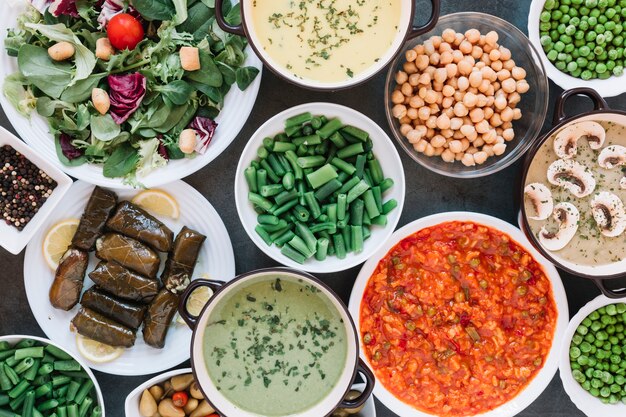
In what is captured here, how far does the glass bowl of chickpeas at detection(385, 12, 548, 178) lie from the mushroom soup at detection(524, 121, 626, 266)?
17 cm

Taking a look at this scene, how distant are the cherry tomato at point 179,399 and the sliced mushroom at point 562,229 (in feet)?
6.23

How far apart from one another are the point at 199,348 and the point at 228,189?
837mm

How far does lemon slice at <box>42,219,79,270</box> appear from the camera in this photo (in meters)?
3.15

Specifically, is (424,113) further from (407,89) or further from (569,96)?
(569,96)

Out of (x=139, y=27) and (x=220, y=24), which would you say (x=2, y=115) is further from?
(x=220, y=24)

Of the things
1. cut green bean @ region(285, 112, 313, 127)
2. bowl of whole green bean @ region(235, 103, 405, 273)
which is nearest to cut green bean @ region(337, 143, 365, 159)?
bowl of whole green bean @ region(235, 103, 405, 273)

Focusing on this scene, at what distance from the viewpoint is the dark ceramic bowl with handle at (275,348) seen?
114 inches

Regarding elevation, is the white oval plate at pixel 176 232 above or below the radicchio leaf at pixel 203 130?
below

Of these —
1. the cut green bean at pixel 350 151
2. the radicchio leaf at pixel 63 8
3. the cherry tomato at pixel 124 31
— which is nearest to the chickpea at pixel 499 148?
the cut green bean at pixel 350 151

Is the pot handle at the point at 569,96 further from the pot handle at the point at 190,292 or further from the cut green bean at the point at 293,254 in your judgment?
the pot handle at the point at 190,292

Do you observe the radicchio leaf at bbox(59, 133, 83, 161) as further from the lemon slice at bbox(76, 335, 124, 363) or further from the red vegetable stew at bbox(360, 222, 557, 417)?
the red vegetable stew at bbox(360, 222, 557, 417)

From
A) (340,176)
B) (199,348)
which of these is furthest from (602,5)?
(199,348)

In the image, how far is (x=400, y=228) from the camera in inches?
121

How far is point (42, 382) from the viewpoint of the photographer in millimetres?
3188
